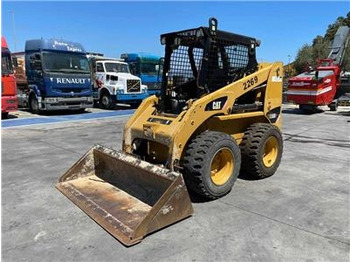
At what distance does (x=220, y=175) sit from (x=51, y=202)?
2295mm

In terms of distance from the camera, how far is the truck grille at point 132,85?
16998 mm

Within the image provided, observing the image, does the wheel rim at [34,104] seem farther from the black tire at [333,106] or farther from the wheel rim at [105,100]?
the black tire at [333,106]

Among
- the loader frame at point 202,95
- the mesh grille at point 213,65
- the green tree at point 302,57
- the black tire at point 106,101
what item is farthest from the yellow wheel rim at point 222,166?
the green tree at point 302,57

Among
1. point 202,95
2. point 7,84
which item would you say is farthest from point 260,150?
point 7,84

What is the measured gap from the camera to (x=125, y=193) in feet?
15.4

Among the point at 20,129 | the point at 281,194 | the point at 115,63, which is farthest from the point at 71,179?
the point at 115,63

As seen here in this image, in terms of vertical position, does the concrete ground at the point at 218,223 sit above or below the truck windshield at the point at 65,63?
below

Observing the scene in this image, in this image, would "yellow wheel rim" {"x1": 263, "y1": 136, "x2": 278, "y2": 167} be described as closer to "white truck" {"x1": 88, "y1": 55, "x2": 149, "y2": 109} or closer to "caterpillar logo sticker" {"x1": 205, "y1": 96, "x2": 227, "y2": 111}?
"caterpillar logo sticker" {"x1": 205, "y1": 96, "x2": 227, "y2": 111}

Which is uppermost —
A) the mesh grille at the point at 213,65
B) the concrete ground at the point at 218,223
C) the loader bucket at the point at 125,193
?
the mesh grille at the point at 213,65

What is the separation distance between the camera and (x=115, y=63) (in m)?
17.6

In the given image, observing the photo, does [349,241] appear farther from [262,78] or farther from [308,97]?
[308,97]

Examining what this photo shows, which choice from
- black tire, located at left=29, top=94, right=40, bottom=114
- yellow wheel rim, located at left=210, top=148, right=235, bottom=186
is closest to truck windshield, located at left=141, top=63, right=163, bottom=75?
black tire, located at left=29, top=94, right=40, bottom=114

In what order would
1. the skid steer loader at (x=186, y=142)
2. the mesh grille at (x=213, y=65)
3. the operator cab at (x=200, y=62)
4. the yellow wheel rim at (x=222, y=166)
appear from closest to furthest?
the skid steer loader at (x=186, y=142)
the yellow wheel rim at (x=222, y=166)
the operator cab at (x=200, y=62)
the mesh grille at (x=213, y=65)

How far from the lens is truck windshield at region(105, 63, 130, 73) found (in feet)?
57.1
